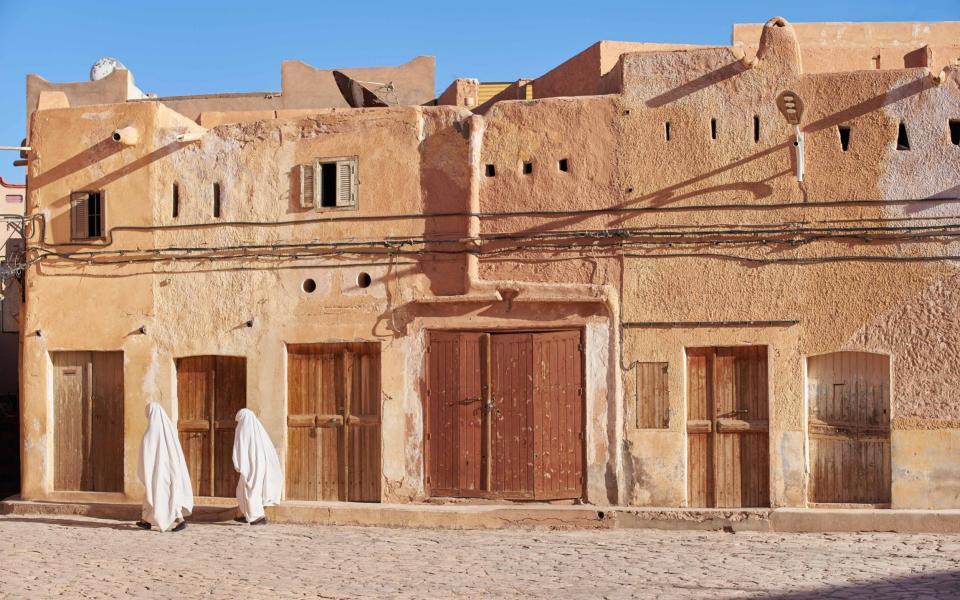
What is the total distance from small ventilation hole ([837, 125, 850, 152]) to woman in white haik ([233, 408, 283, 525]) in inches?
288

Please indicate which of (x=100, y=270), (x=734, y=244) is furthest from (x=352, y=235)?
(x=734, y=244)

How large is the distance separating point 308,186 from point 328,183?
0.25 meters

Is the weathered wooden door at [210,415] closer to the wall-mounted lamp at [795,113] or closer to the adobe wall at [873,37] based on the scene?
the wall-mounted lamp at [795,113]

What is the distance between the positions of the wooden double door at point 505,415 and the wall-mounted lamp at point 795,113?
3136 mm

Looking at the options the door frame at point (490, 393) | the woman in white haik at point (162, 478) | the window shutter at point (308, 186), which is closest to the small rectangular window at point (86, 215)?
the window shutter at point (308, 186)

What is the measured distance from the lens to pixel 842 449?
12.7 m

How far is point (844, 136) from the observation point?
42.0ft

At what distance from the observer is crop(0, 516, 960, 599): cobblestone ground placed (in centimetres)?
900

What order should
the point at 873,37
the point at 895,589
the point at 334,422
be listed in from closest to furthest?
the point at 895,589 → the point at 334,422 → the point at 873,37

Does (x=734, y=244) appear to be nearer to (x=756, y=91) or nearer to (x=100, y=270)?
(x=756, y=91)

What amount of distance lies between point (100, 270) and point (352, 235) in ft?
11.4

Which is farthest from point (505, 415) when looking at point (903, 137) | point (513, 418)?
point (903, 137)

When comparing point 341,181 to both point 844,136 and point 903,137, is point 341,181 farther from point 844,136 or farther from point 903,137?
point 903,137

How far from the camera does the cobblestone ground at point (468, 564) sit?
900cm
